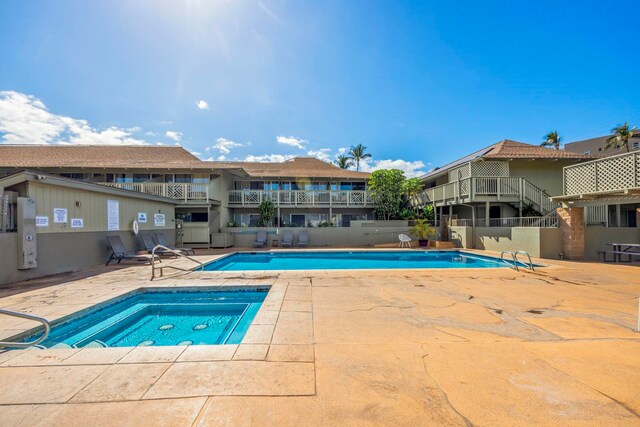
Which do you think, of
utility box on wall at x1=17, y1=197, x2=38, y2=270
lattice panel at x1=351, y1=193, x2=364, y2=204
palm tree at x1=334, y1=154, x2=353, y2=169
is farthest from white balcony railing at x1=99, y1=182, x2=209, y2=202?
palm tree at x1=334, y1=154, x2=353, y2=169

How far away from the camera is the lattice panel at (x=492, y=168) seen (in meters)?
15.7

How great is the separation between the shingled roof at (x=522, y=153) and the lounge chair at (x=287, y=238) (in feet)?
40.4

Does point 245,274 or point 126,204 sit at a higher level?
point 126,204

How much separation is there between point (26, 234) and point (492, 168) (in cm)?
2019

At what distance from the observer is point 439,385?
7.91 feet

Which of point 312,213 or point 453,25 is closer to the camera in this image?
point 453,25

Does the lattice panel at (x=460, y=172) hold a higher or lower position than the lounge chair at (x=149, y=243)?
higher

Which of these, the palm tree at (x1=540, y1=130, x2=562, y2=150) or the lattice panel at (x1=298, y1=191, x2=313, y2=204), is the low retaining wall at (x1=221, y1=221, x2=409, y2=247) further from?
the palm tree at (x1=540, y1=130, x2=562, y2=150)

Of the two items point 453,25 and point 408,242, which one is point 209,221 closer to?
point 408,242

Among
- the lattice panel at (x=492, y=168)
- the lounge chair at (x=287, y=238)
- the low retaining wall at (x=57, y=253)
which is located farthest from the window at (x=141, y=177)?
the lattice panel at (x=492, y=168)

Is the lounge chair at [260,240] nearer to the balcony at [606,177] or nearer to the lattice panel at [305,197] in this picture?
the lattice panel at [305,197]

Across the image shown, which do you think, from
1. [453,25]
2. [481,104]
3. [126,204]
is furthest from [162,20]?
[481,104]

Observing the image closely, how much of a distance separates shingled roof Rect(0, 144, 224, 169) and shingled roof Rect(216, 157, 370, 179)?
3831 mm

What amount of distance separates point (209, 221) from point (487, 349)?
14919 millimetres
